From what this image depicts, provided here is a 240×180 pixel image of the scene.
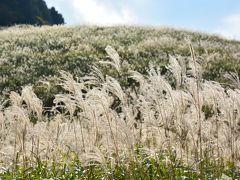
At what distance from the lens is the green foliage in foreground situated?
6477 mm

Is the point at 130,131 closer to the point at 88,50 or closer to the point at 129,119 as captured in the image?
the point at 129,119

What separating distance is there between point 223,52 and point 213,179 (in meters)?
28.9

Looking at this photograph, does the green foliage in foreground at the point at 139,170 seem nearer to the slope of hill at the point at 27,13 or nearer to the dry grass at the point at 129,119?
the dry grass at the point at 129,119

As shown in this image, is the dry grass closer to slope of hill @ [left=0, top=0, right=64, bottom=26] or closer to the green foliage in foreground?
the green foliage in foreground

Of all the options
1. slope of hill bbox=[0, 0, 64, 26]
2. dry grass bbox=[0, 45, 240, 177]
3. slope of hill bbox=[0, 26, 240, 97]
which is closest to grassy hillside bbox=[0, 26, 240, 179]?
dry grass bbox=[0, 45, 240, 177]

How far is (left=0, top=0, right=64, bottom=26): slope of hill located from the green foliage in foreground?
74860 millimetres

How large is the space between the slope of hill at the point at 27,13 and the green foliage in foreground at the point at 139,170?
74860 mm

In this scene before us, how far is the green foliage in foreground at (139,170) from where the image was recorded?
21.2 ft

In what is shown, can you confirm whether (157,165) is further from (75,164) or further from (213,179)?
(75,164)

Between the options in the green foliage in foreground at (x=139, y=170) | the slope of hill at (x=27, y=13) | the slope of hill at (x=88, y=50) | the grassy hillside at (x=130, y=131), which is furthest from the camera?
the slope of hill at (x=27, y=13)

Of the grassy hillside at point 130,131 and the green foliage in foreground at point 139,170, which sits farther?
the green foliage in foreground at point 139,170

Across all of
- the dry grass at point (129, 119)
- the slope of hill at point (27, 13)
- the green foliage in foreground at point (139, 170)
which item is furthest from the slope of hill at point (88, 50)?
the slope of hill at point (27, 13)

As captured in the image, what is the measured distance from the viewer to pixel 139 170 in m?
6.39

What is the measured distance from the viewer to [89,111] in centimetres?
631
